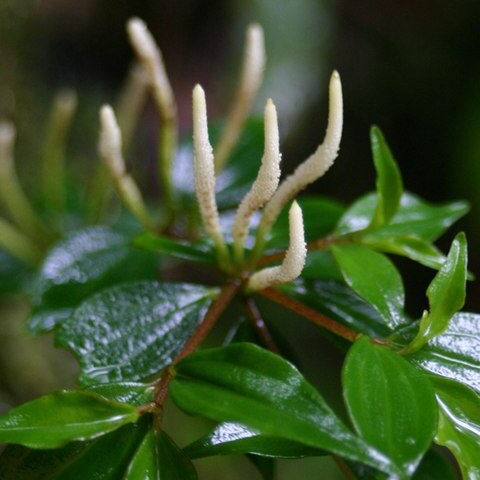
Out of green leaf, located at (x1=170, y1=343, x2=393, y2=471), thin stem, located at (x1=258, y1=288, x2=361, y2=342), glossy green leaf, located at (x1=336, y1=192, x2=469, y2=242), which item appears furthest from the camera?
glossy green leaf, located at (x1=336, y1=192, x2=469, y2=242)

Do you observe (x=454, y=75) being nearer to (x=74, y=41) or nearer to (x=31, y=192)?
(x=74, y=41)

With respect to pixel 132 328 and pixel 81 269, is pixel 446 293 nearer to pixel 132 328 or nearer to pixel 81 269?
pixel 132 328

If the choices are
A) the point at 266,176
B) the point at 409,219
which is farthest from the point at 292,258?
the point at 409,219

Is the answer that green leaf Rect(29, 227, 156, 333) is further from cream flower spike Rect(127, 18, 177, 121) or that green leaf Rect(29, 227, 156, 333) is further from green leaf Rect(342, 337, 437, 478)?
green leaf Rect(342, 337, 437, 478)

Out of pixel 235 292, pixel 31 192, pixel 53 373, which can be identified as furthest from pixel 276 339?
pixel 31 192

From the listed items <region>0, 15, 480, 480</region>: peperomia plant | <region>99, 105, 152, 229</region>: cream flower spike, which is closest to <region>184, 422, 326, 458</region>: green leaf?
<region>0, 15, 480, 480</region>: peperomia plant
